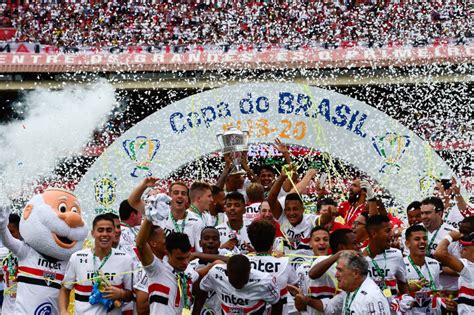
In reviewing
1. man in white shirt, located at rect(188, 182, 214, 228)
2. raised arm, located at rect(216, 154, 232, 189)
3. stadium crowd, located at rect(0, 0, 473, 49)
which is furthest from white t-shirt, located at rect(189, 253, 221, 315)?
stadium crowd, located at rect(0, 0, 473, 49)

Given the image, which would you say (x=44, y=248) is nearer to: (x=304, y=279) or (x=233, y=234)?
(x=233, y=234)

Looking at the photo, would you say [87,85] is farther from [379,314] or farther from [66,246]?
[379,314]

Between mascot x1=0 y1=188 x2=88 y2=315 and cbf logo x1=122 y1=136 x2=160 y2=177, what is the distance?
12.4 feet

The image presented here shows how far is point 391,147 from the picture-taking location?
11.2m

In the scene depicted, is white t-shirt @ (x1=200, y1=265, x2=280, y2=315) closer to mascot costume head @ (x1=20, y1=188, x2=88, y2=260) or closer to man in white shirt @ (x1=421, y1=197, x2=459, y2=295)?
mascot costume head @ (x1=20, y1=188, x2=88, y2=260)

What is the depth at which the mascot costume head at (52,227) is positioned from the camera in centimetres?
739

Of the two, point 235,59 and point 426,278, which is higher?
point 235,59

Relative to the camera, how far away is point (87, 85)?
1045 inches

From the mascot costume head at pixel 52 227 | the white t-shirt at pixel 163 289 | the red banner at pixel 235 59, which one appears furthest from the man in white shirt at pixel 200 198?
Answer: the red banner at pixel 235 59

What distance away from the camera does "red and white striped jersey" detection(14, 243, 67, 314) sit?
7375 millimetres

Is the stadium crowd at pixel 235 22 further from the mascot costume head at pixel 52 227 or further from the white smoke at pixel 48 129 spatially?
the mascot costume head at pixel 52 227

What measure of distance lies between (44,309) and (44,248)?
18.8 inches

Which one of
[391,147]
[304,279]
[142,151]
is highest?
[391,147]

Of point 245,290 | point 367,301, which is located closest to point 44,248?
point 245,290
